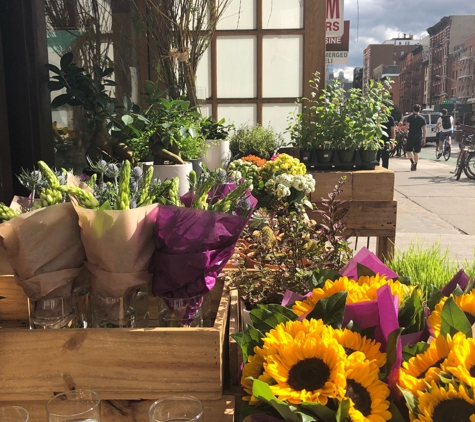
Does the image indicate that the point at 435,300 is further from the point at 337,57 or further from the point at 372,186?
the point at 337,57

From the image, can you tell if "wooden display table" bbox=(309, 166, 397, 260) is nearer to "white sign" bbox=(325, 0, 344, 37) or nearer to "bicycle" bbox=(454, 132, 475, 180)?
"white sign" bbox=(325, 0, 344, 37)

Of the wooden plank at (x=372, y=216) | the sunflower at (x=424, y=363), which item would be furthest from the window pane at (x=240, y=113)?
the sunflower at (x=424, y=363)

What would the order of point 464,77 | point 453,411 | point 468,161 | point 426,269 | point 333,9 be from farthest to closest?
point 464,77, point 468,161, point 333,9, point 426,269, point 453,411

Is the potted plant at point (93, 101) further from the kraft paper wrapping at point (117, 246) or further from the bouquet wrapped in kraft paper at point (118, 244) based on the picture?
the kraft paper wrapping at point (117, 246)

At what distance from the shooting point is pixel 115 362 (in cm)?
102

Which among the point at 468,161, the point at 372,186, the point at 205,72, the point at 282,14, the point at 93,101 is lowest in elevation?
the point at 468,161

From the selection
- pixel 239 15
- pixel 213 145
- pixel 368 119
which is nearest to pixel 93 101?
pixel 213 145

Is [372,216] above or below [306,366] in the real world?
below

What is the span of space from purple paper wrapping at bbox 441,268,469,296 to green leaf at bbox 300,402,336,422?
1.39 feet

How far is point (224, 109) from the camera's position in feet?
16.7

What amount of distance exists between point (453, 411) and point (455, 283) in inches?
16.2

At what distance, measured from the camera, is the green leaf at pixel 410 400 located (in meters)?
0.68

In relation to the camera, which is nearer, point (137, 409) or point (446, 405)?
point (446, 405)

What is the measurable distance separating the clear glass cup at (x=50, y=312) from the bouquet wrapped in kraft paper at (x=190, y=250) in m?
0.21
